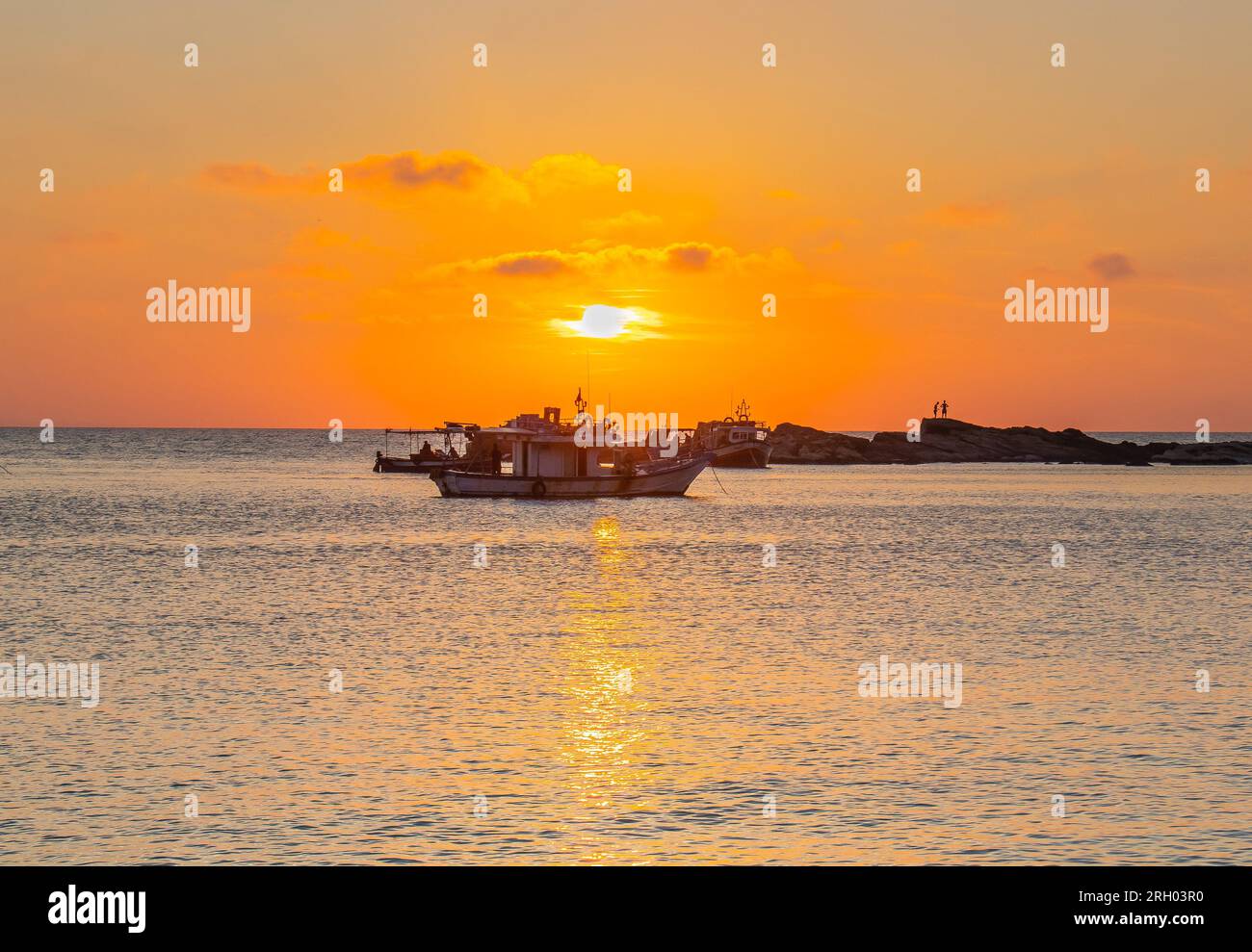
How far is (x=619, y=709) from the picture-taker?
80.4 feet

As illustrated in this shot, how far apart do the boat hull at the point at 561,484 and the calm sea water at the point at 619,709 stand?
3391 centimetres

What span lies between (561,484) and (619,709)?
74768 millimetres

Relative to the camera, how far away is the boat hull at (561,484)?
99188 millimetres

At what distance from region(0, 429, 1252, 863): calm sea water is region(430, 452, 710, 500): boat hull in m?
33.9

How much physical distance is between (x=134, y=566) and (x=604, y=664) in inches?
1234

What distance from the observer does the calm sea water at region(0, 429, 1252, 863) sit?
16.2m
